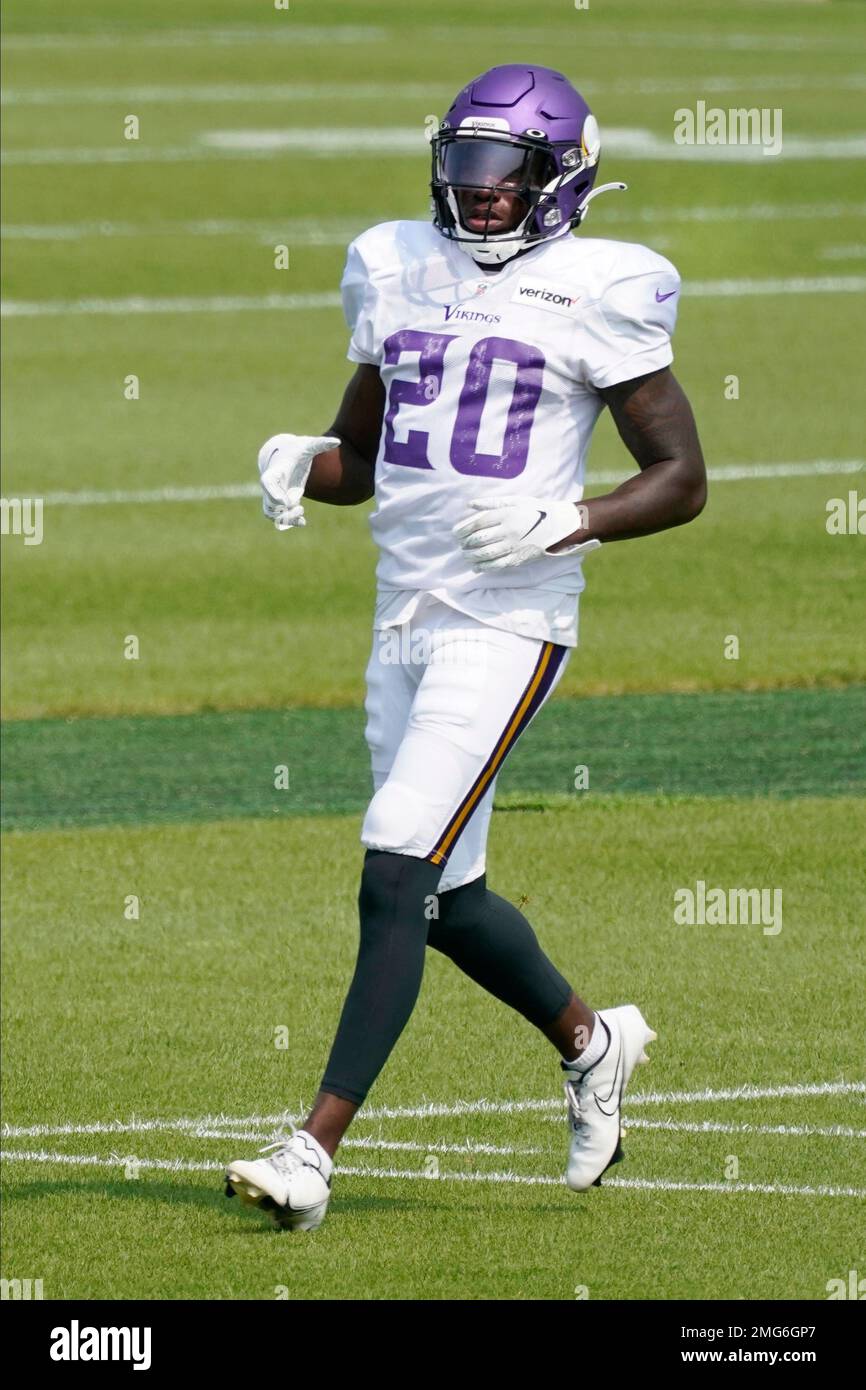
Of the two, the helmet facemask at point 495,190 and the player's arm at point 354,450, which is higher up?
the helmet facemask at point 495,190

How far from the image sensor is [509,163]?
616cm

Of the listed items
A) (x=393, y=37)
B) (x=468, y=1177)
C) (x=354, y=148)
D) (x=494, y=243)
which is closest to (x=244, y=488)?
(x=468, y=1177)

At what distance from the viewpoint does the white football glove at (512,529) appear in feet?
19.2

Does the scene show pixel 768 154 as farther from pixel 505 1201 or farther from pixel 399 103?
pixel 505 1201

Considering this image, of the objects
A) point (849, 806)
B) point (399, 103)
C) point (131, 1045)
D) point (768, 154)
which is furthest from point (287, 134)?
point (131, 1045)

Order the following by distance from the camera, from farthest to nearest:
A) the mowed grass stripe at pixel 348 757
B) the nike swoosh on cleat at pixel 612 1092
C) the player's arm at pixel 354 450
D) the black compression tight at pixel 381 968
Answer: the mowed grass stripe at pixel 348 757 → the player's arm at pixel 354 450 → the nike swoosh on cleat at pixel 612 1092 → the black compression tight at pixel 381 968

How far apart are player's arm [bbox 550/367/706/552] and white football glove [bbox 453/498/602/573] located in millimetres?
104

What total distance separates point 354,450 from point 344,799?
4.71 meters

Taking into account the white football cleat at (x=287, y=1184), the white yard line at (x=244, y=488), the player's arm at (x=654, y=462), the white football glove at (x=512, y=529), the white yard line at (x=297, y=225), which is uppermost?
the white yard line at (x=297, y=225)

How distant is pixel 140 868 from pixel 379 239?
4106 millimetres

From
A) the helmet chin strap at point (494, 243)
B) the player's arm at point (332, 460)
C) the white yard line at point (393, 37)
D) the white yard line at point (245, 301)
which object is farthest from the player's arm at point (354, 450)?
the white yard line at point (393, 37)

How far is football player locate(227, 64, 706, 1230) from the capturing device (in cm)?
589

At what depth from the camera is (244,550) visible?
1648 cm

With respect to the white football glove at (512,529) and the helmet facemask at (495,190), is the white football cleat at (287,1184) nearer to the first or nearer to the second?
the white football glove at (512,529)
